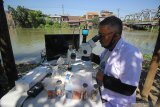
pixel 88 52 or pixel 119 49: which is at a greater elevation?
pixel 119 49

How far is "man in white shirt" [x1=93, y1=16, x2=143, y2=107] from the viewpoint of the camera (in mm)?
1505

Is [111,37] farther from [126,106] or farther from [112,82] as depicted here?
[126,106]

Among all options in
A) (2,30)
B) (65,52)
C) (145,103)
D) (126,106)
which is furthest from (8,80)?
(145,103)

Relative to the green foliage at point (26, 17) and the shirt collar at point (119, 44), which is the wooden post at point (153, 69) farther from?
the green foliage at point (26, 17)

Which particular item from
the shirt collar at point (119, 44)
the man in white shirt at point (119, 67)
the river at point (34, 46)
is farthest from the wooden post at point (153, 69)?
the shirt collar at point (119, 44)

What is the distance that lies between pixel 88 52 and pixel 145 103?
195 cm

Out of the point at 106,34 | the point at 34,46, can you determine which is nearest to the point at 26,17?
the point at 34,46

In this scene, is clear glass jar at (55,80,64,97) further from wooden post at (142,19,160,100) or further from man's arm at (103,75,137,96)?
wooden post at (142,19,160,100)

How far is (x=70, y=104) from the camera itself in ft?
5.66

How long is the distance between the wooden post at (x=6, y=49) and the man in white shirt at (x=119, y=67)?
2316 mm

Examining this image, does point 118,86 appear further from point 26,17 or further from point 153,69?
point 26,17

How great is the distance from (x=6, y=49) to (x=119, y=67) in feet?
8.56

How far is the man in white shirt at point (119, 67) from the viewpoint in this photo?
4.94 ft

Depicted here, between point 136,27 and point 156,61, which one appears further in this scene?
point 136,27
